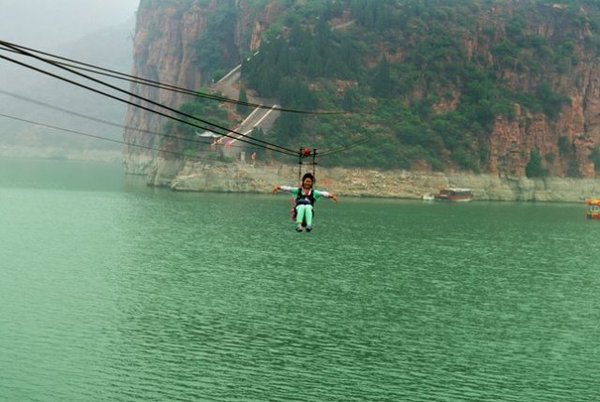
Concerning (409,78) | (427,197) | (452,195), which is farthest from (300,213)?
(409,78)

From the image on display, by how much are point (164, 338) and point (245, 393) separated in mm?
11115

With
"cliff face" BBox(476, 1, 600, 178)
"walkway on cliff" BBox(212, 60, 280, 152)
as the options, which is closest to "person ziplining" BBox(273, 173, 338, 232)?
"walkway on cliff" BBox(212, 60, 280, 152)

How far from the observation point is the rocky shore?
161 m

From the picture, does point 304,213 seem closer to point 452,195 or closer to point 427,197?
point 452,195

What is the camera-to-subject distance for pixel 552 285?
259 feet

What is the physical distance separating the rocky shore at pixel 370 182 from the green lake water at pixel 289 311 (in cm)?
4291

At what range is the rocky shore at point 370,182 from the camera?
529ft

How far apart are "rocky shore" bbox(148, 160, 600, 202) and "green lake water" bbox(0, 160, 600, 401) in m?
42.9

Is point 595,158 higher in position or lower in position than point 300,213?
higher

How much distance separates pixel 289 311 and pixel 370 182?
107905mm

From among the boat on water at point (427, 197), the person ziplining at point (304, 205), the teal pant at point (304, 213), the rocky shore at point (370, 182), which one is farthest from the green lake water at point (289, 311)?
the boat on water at point (427, 197)

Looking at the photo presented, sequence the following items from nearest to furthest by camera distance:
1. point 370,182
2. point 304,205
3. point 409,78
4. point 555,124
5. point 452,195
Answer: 1. point 304,205
2. point 452,195
3. point 370,182
4. point 409,78
5. point 555,124

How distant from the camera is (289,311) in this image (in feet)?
204

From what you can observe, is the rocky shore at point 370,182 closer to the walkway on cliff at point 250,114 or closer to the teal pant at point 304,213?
the walkway on cliff at point 250,114
